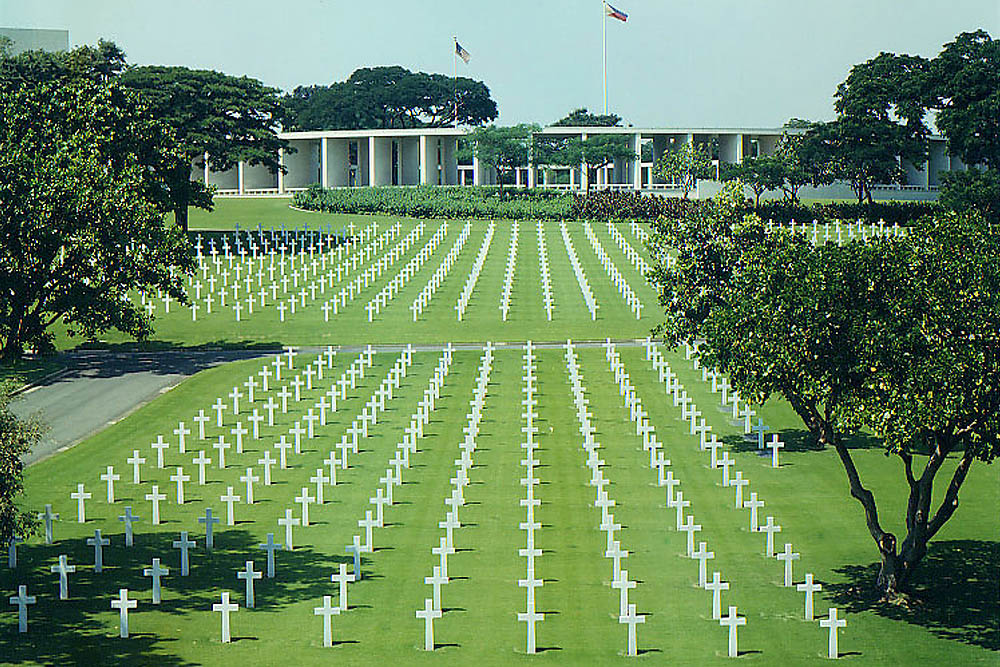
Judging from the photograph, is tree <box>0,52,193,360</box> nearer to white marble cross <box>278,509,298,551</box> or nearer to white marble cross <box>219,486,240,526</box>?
white marble cross <box>219,486,240,526</box>

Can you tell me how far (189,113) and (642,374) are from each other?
52.1 meters

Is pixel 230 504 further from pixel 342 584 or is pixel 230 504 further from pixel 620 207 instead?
pixel 620 207

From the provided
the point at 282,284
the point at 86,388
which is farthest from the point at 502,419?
the point at 282,284

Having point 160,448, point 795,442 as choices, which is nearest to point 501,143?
point 795,442

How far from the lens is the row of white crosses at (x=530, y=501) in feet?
64.2

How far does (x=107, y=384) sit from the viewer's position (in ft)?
146

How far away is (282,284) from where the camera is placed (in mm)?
68188

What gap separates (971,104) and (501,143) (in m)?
51.3

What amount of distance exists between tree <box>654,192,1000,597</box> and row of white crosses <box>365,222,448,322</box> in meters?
38.5

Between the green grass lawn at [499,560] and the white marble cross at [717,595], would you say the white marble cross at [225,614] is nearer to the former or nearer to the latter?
the green grass lawn at [499,560]

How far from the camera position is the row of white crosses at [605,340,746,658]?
19453mm

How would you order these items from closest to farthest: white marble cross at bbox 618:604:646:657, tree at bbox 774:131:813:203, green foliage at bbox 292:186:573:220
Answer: white marble cross at bbox 618:604:646:657
tree at bbox 774:131:813:203
green foliage at bbox 292:186:573:220

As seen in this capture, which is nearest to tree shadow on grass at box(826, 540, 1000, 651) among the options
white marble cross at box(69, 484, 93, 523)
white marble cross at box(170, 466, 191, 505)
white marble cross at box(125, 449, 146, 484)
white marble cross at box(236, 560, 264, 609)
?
white marble cross at box(236, 560, 264, 609)

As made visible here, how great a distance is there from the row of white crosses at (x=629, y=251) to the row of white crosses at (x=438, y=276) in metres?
10.0
